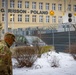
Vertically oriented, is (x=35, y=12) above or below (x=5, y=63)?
above

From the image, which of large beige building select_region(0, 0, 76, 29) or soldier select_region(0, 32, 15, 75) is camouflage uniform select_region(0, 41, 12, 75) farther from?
large beige building select_region(0, 0, 76, 29)

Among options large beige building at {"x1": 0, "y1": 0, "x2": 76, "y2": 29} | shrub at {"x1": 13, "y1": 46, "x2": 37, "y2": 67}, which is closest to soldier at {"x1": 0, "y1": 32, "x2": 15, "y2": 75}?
shrub at {"x1": 13, "y1": 46, "x2": 37, "y2": 67}

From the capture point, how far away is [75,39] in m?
25.4

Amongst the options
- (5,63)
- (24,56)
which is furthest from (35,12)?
(5,63)

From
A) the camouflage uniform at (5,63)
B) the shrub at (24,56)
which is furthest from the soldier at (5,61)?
the shrub at (24,56)

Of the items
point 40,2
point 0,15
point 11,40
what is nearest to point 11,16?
point 0,15

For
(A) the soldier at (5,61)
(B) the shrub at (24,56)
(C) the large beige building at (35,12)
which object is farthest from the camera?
(C) the large beige building at (35,12)

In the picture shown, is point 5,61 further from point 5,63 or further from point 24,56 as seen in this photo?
point 24,56

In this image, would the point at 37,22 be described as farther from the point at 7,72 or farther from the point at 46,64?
the point at 7,72

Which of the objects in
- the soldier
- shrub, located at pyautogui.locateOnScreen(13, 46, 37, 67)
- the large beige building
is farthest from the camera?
the large beige building

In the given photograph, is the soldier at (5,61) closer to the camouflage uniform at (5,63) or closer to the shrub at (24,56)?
the camouflage uniform at (5,63)

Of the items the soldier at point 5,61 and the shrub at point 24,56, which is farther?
the shrub at point 24,56

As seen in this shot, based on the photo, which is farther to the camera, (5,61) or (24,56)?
(24,56)

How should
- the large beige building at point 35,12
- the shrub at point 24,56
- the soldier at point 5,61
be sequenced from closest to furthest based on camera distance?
the soldier at point 5,61
the shrub at point 24,56
the large beige building at point 35,12
